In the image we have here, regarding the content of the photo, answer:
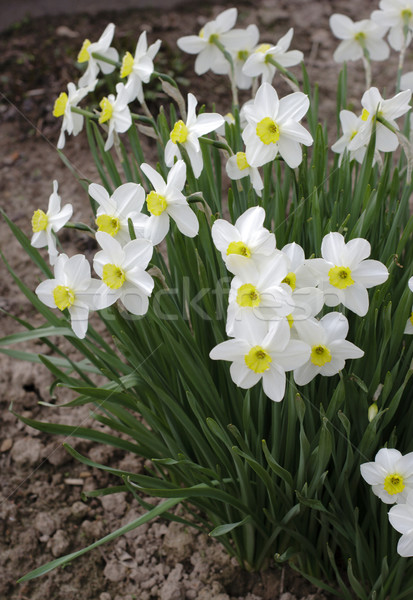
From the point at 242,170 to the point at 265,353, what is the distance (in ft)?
1.86

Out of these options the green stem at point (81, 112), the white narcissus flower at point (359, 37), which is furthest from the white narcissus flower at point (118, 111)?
the white narcissus flower at point (359, 37)

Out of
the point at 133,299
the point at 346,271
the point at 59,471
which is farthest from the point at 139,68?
the point at 59,471

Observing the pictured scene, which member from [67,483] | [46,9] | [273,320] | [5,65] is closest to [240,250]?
[273,320]

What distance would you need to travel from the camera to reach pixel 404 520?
1.30m

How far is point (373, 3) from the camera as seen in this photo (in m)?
4.57

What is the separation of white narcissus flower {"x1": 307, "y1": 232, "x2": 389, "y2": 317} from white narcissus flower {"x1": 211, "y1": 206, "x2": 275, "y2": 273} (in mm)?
110

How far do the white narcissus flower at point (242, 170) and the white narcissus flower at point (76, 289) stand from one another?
423mm

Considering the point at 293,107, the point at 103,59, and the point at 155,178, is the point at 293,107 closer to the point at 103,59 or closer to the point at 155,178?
the point at 155,178

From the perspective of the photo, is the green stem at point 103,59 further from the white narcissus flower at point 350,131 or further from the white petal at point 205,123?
the white narcissus flower at point 350,131

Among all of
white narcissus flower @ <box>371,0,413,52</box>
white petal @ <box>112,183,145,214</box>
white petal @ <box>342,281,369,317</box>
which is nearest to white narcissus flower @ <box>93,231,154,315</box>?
white petal @ <box>112,183,145,214</box>

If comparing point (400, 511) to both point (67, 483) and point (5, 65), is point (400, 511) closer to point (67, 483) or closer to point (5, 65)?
point (67, 483)

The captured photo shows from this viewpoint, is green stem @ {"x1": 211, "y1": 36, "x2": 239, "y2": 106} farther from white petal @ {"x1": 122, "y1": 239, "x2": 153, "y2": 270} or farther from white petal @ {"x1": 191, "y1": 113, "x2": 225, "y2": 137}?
white petal @ {"x1": 122, "y1": 239, "x2": 153, "y2": 270}

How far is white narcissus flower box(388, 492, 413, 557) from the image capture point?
129 centimetres

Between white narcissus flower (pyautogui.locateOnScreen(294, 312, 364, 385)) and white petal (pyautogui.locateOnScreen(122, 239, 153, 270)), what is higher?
white petal (pyautogui.locateOnScreen(122, 239, 153, 270))
